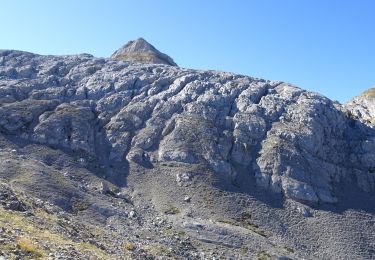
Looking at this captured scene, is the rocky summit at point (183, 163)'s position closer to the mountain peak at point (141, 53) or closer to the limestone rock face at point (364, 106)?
the limestone rock face at point (364, 106)

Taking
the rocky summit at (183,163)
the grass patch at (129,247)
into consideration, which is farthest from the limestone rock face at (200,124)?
the grass patch at (129,247)

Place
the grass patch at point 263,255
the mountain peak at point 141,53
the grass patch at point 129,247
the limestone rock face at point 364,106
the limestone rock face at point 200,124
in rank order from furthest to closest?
the mountain peak at point 141,53, the limestone rock face at point 364,106, the limestone rock face at point 200,124, the grass patch at point 263,255, the grass patch at point 129,247

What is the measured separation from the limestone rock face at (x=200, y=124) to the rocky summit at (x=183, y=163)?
12.7 inches

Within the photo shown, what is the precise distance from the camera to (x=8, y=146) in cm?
7638

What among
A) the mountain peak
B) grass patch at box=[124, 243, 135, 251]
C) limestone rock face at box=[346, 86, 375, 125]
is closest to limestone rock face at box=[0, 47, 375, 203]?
limestone rock face at box=[346, 86, 375, 125]

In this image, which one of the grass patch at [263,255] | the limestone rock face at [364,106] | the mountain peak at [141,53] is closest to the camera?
the grass patch at [263,255]

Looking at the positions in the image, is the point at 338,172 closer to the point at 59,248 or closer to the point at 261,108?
the point at 261,108

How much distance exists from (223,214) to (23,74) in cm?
7835

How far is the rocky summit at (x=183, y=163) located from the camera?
186 ft

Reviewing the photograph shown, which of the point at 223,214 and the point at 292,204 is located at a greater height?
the point at 292,204

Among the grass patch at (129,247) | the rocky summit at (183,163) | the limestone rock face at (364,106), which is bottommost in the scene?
the grass patch at (129,247)

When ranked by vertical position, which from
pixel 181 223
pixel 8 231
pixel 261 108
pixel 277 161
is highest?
pixel 261 108

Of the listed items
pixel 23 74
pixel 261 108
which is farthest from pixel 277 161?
pixel 23 74

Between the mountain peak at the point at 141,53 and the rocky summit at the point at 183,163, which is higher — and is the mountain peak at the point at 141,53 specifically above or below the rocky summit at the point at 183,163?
above
